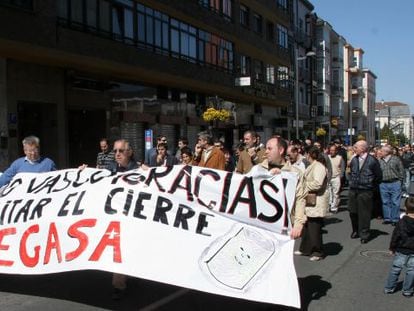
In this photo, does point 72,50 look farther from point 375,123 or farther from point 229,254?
point 375,123

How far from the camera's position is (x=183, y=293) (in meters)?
6.38

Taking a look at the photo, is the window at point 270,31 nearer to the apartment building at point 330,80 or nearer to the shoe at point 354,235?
the apartment building at point 330,80

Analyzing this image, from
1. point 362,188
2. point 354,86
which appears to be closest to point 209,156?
point 362,188

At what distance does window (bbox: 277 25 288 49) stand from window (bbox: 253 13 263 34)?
425cm

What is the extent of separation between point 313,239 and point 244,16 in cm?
2946

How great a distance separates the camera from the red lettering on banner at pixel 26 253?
19.0 ft

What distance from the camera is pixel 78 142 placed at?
2127 centimetres

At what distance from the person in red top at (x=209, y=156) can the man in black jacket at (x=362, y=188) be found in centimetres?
256

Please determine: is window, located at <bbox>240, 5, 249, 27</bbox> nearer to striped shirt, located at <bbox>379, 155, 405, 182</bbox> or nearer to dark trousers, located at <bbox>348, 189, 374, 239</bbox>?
striped shirt, located at <bbox>379, 155, 405, 182</bbox>

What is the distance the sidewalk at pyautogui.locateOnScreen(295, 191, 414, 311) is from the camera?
6016 millimetres

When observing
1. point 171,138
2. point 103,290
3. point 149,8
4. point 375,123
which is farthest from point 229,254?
point 375,123

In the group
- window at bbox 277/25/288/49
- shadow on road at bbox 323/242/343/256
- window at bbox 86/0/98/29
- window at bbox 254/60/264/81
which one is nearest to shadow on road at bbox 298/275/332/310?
shadow on road at bbox 323/242/343/256

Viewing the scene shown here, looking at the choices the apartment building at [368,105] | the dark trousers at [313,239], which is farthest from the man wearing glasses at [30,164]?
the apartment building at [368,105]

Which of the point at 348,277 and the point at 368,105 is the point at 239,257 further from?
the point at 368,105
